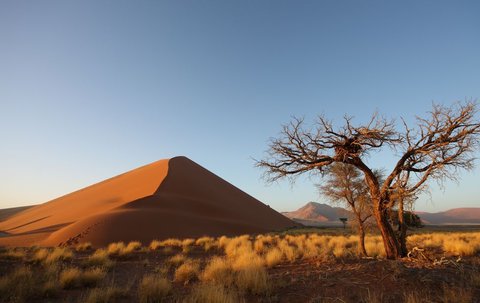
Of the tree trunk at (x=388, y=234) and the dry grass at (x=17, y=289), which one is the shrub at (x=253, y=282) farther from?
the dry grass at (x=17, y=289)

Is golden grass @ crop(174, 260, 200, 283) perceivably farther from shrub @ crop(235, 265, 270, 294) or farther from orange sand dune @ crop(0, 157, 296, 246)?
orange sand dune @ crop(0, 157, 296, 246)

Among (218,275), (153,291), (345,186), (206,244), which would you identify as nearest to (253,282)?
(218,275)

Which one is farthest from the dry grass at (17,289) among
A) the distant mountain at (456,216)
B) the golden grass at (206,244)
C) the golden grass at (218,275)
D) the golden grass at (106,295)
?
the distant mountain at (456,216)

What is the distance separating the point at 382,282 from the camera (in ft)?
24.8

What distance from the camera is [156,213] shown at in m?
36.6

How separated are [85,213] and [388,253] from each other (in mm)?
42169

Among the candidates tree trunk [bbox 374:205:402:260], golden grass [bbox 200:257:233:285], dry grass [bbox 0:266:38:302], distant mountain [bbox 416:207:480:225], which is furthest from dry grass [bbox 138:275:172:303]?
distant mountain [bbox 416:207:480:225]

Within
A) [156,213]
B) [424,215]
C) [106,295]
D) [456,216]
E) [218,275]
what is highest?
[424,215]

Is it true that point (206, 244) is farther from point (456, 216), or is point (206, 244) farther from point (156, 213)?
point (456, 216)

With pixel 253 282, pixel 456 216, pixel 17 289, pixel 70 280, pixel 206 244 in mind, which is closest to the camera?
pixel 17 289

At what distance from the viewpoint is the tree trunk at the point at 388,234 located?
1016 centimetres

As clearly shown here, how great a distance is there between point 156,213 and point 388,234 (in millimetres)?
30421

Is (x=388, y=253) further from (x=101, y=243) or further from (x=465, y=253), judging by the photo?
(x=101, y=243)

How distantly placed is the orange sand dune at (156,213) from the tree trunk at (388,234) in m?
23.9
